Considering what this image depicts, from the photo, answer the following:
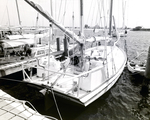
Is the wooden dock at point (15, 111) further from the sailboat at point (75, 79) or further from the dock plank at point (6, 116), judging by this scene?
the sailboat at point (75, 79)

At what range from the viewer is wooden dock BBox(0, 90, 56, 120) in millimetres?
3846

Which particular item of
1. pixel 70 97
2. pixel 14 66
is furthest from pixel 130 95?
pixel 14 66

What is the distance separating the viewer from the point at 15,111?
13.7 feet

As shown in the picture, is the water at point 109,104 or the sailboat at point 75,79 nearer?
the sailboat at point 75,79

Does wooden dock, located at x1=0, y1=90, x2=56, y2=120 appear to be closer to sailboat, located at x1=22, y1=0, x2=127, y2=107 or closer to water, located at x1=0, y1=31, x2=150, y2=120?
sailboat, located at x1=22, y1=0, x2=127, y2=107

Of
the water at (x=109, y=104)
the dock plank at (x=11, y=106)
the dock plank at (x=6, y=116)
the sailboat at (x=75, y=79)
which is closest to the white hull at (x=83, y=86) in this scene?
the sailboat at (x=75, y=79)

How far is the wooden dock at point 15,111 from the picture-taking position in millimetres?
3846

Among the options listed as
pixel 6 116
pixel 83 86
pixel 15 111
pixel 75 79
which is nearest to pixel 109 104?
pixel 83 86

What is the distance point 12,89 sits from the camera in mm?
10766

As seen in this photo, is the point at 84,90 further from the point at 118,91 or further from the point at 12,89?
the point at 12,89

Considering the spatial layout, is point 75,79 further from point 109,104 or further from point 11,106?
point 11,106

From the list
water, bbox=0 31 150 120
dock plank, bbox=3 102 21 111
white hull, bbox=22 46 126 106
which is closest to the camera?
dock plank, bbox=3 102 21 111

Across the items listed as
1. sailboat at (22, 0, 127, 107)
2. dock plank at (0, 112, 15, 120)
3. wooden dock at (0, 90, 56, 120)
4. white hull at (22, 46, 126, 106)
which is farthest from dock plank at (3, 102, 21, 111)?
white hull at (22, 46, 126, 106)

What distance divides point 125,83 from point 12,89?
10969 millimetres
